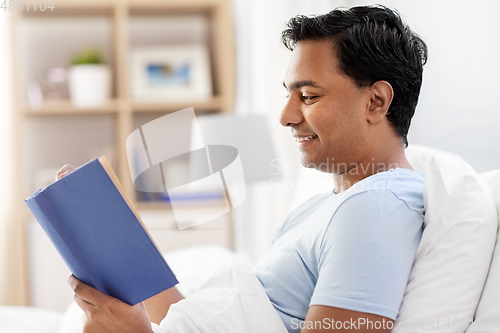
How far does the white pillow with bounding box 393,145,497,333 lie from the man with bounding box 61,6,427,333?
0.03 meters

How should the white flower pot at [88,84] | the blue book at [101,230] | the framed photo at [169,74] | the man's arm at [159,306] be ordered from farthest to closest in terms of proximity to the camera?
1. the framed photo at [169,74]
2. the white flower pot at [88,84]
3. the man's arm at [159,306]
4. the blue book at [101,230]

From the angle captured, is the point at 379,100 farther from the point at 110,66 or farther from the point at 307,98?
the point at 110,66

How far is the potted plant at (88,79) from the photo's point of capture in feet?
8.20

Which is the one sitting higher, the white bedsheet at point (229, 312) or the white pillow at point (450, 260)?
the white pillow at point (450, 260)

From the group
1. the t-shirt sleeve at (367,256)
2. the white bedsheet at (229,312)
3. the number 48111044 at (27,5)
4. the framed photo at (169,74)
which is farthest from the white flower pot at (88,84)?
the t-shirt sleeve at (367,256)

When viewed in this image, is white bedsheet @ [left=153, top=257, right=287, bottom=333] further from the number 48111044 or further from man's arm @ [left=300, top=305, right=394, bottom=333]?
the number 48111044

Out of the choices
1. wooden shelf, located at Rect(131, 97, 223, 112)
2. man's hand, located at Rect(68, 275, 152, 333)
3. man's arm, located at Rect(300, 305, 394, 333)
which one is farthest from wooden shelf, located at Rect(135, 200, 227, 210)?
man's arm, located at Rect(300, 305, 394, 333)

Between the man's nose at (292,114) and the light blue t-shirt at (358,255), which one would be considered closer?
the light blue t-shirt at (358,255)

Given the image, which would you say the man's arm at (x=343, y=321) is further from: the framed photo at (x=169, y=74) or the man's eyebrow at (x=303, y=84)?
the framed photo at (x=169, y=74)

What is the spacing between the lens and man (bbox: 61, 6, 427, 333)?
69 centimetres

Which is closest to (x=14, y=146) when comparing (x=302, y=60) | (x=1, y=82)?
(x=1, y=82)

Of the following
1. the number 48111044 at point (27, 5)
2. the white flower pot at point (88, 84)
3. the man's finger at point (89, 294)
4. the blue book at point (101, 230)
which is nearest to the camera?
the blue book at point (101, 230)

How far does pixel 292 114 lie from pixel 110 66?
6.94ft

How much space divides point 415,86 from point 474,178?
0.22 metres
